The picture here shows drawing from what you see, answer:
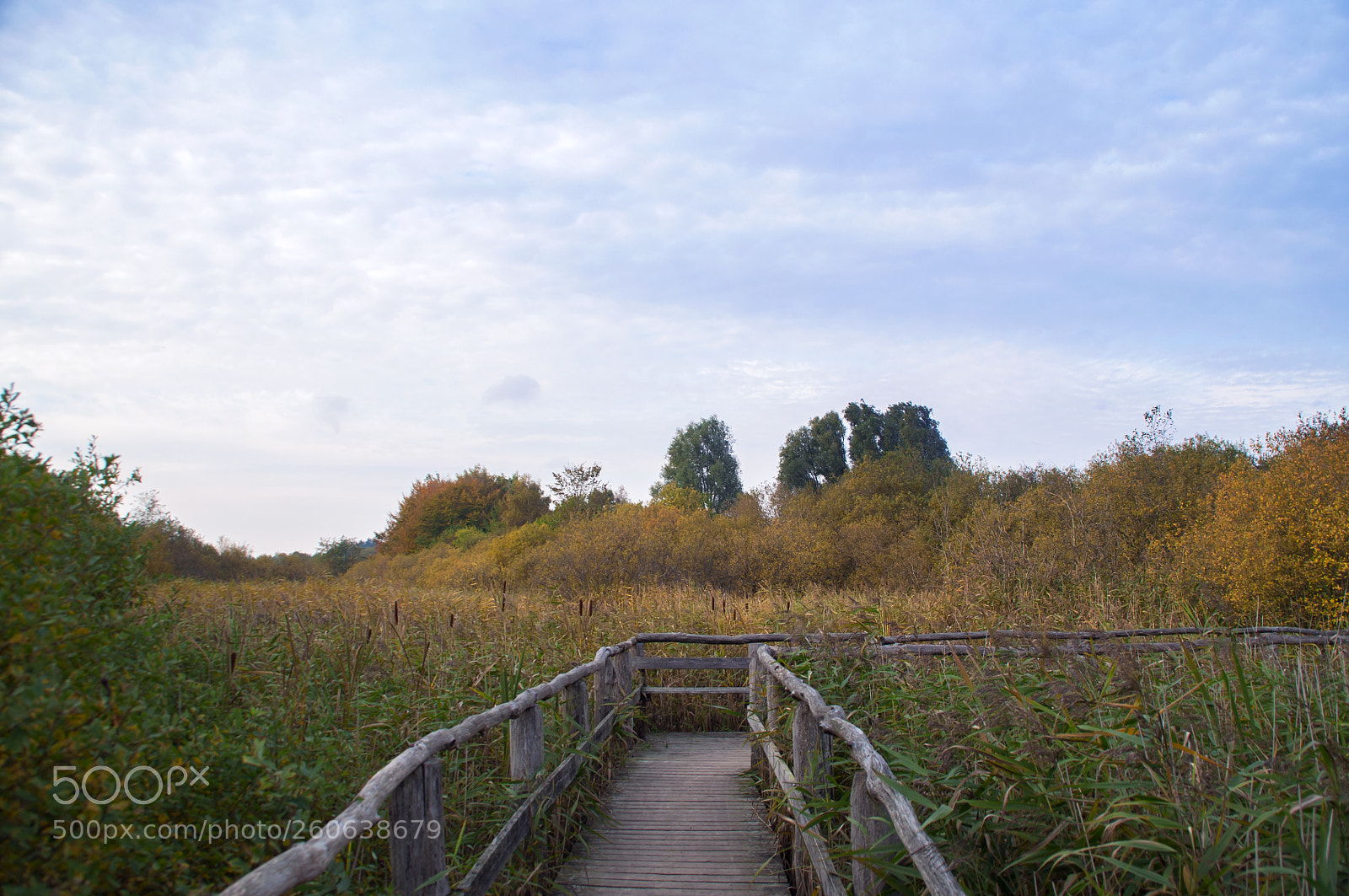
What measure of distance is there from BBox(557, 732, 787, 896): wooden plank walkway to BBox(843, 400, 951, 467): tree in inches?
1282

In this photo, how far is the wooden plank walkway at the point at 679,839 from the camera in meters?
4.15

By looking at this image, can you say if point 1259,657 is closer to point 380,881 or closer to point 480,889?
point 480,889

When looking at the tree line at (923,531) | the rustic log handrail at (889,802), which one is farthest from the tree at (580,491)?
the rustic log handrail at (889,802)

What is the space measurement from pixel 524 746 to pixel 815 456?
1389 inches

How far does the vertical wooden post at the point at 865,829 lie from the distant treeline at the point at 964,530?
5.72m

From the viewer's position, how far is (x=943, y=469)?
106 feet

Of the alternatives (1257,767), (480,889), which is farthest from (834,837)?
(1257,767)

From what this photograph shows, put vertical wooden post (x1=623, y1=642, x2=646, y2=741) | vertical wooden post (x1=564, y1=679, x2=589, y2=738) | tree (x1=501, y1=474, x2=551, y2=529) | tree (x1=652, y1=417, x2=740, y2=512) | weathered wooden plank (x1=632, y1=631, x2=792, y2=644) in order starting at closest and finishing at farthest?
vertical wooden post (x1=564, y1=679, x2=589, y2=738) < vertical wooden post (x1=623, y1=642, x2=646, y2=741) < weathered wooden plank (x1=632, y1=631, x2=792, y2=644) < tree (x1=501, y1=474, x2=551, y2=529) < tree (x1=652, y1=417, x2=740, y2=512)

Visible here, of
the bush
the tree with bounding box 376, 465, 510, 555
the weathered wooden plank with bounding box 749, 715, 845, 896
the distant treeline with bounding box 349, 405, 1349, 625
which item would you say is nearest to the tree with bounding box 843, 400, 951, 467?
the distant treeline with bounding box 349, 405, 1349, 625

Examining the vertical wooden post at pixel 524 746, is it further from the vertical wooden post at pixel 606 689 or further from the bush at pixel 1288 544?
the bush at pixel 1288 544

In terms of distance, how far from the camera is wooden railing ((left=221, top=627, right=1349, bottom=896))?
2.12 m

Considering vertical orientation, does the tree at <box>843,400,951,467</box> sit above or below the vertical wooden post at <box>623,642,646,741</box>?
above

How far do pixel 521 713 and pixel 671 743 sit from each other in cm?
360

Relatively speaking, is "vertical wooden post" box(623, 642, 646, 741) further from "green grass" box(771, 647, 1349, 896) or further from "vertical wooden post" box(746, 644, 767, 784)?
"green grass" box(771, 647, 1349, 896)
